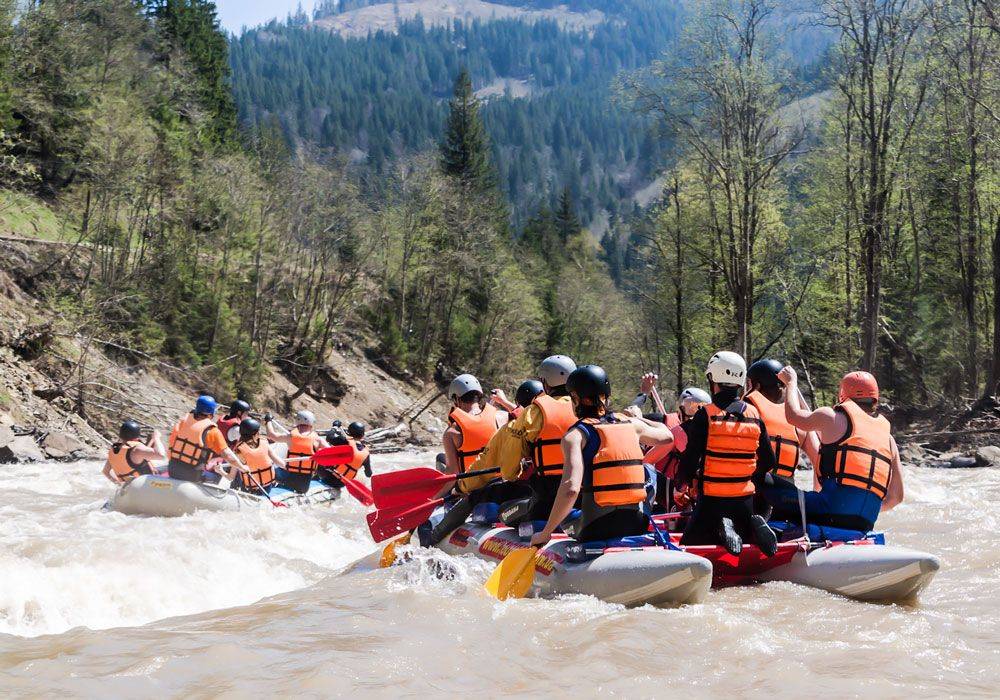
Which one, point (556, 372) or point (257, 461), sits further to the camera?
point (257, 461)

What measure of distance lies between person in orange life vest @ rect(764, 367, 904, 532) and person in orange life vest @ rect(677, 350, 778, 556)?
376 mm

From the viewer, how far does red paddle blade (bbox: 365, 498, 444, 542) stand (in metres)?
8.52

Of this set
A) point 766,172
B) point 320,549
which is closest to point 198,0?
point 766,172

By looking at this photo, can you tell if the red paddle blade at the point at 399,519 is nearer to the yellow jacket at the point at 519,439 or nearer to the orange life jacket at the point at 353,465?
the yellow jacket at the point at 519,439

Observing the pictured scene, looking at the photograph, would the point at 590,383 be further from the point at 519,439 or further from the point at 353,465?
the point at 353,465

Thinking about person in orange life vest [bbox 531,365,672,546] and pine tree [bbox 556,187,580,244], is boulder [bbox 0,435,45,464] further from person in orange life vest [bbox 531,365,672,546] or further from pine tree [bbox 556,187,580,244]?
pine tree [bbox 556,187,580,244]

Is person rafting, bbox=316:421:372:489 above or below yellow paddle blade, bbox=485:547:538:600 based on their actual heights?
below

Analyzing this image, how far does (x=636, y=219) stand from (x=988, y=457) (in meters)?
19.9

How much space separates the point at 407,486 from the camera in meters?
8.71

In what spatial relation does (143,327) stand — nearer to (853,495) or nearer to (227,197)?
(227,197)

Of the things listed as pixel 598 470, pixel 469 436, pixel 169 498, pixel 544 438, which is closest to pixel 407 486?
pixel 469 436

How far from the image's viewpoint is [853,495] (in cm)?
698

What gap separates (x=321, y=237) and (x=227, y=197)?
5898 millimetres

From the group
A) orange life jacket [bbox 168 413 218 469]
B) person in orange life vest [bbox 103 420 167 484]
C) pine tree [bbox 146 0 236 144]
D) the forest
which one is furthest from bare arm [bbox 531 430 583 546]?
pine tree [bbox 146 0 236 144]
